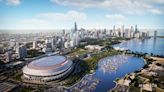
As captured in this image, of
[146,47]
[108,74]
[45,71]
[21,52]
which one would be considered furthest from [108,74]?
[146,47]

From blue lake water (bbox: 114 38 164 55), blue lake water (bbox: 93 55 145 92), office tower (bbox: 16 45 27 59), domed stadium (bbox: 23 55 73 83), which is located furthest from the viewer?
blue lake water (bbox: 114 38 164 55)

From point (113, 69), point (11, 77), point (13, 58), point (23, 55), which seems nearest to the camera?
point (11, 77)

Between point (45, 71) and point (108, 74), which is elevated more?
point (45, 71)

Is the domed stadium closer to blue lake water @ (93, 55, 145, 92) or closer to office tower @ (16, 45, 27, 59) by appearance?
blue lake water @ (93, 55, 145, 92)

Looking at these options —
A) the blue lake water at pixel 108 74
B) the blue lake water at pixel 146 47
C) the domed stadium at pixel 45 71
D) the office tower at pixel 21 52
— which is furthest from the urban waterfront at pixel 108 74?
the office tower at pixel 21 52

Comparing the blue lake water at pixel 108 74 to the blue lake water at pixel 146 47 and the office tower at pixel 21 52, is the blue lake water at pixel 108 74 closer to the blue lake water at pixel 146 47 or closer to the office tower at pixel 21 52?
the blue lake water at pixel 146 47

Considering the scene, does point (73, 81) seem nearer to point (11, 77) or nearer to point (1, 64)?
point (11, 77)

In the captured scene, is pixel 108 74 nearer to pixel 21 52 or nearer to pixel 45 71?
pixel 45 71

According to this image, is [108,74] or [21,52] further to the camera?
[21,52]

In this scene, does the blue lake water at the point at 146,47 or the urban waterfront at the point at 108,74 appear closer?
the urban waterfront at the point at 108,74

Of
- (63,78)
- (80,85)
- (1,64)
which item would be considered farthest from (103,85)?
(1,64)

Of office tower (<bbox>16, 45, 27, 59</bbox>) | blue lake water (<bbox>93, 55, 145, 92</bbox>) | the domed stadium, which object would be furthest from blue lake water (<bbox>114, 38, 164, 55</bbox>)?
office tower (<bbox>16, 45, 27, 59</bbox>)
